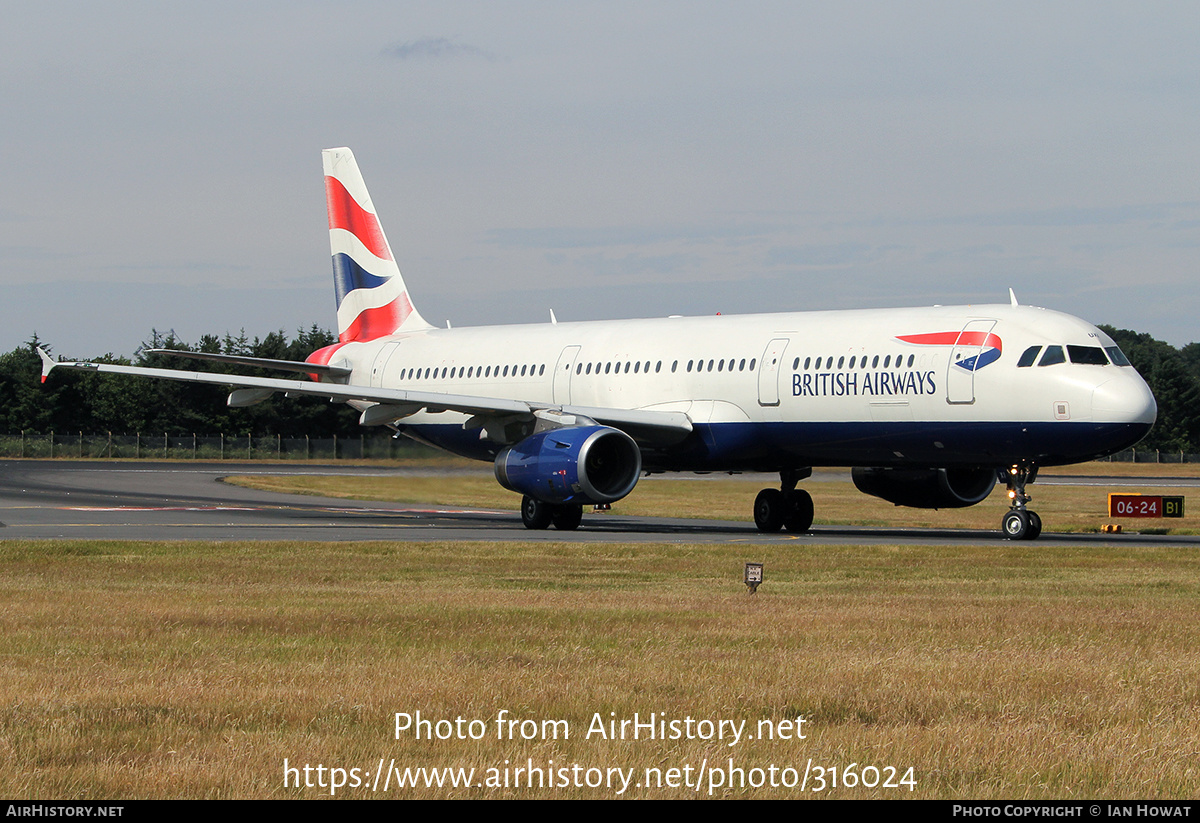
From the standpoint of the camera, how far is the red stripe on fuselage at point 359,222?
126ft

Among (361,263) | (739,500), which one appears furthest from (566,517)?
(739,500)

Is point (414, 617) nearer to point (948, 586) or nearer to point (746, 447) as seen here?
point (948, 586)

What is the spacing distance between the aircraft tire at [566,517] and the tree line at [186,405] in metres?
45.1

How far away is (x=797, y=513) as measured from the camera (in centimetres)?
2977

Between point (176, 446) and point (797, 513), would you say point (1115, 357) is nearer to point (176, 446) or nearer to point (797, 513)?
point (797, 513)

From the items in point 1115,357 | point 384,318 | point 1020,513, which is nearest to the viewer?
point 1115,357

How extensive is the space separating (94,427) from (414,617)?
80.1 meters

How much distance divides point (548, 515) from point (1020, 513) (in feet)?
30.2

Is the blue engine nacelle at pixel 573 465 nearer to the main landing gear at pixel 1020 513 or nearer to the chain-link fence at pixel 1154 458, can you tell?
the main landing gear at pixel 1020 513

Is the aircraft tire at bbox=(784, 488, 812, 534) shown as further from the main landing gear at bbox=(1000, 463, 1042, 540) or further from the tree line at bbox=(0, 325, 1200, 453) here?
the tree line at bbox=(0, 325, 1200, 453)

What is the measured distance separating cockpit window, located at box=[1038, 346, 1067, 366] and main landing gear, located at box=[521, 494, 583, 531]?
31.2 feet

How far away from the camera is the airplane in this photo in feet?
81.8

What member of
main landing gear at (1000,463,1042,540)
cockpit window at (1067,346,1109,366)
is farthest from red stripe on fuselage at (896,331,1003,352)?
main landing gear at (1000,463,1042,540)

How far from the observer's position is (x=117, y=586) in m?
15.4
